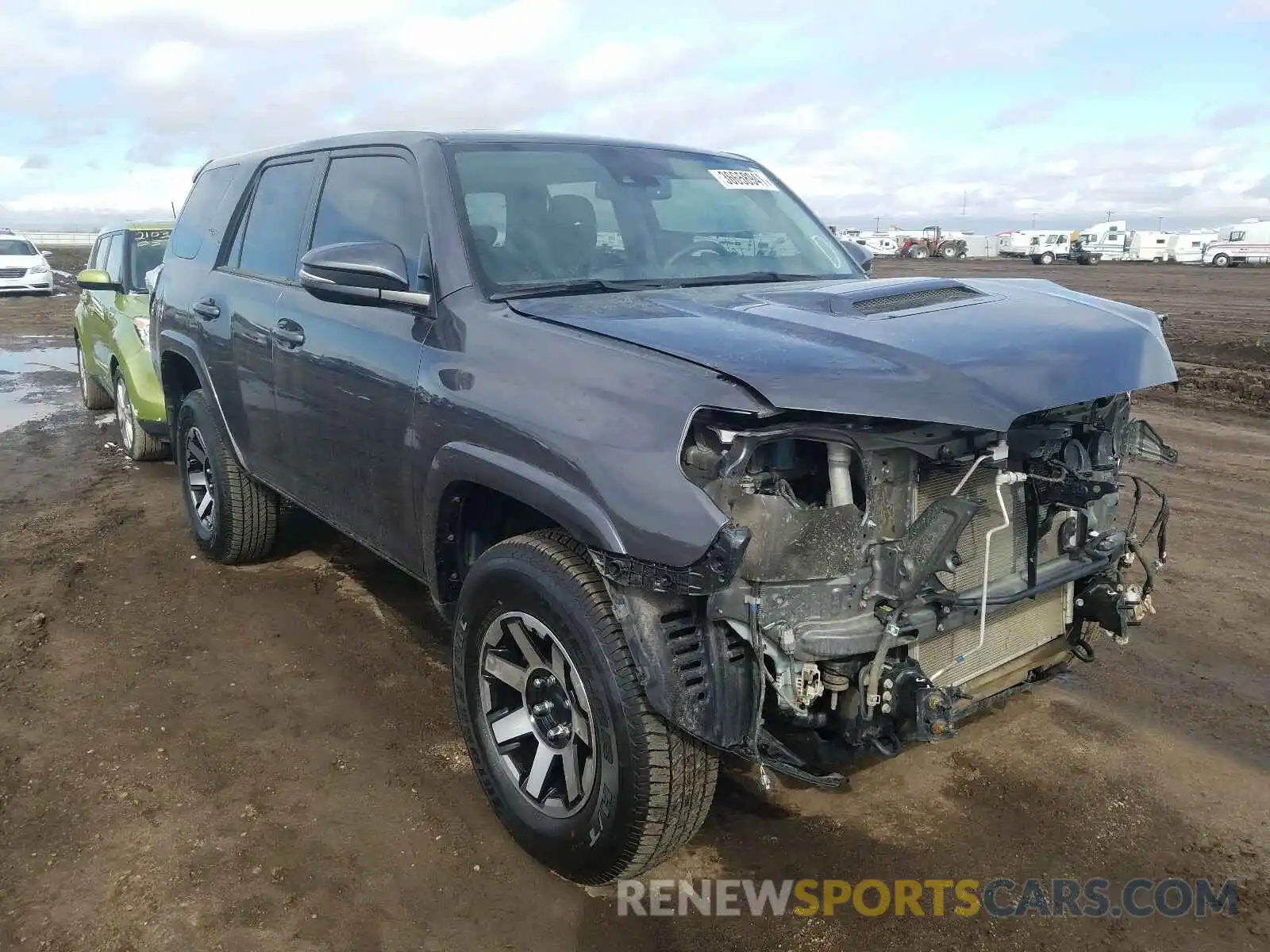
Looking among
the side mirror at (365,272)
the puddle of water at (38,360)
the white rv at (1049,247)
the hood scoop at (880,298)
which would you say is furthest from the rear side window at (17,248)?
the white rv at (1049,247)

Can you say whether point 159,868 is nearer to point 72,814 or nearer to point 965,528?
point 72,814

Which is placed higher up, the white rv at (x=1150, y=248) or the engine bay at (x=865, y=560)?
the white rv at (x=1150, y=248)

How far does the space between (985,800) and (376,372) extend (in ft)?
8.32

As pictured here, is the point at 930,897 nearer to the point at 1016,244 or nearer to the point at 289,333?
the point at 289,333

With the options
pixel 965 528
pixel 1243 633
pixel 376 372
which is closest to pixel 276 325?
pixel 376 372

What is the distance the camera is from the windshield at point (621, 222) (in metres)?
→ 3.38

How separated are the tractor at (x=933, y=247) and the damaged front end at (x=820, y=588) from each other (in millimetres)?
60414

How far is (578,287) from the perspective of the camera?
3.31 m

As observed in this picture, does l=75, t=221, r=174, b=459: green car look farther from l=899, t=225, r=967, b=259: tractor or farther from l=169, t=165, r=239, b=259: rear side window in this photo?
l=899, t=225, r=967, b=259: tractor

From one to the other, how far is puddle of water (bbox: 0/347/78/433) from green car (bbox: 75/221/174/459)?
1304 mm

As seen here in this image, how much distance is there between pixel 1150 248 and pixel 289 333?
195 ft

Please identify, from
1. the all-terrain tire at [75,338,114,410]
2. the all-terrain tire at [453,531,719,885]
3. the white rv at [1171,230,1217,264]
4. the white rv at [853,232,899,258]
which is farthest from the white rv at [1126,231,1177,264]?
the all-terrain tire at [453,531,719,885]

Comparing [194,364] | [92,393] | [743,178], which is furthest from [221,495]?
[92,393]

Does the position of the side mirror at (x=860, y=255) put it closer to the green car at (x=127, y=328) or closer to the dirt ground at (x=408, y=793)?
the dirt ground at (x=408, y=793)
